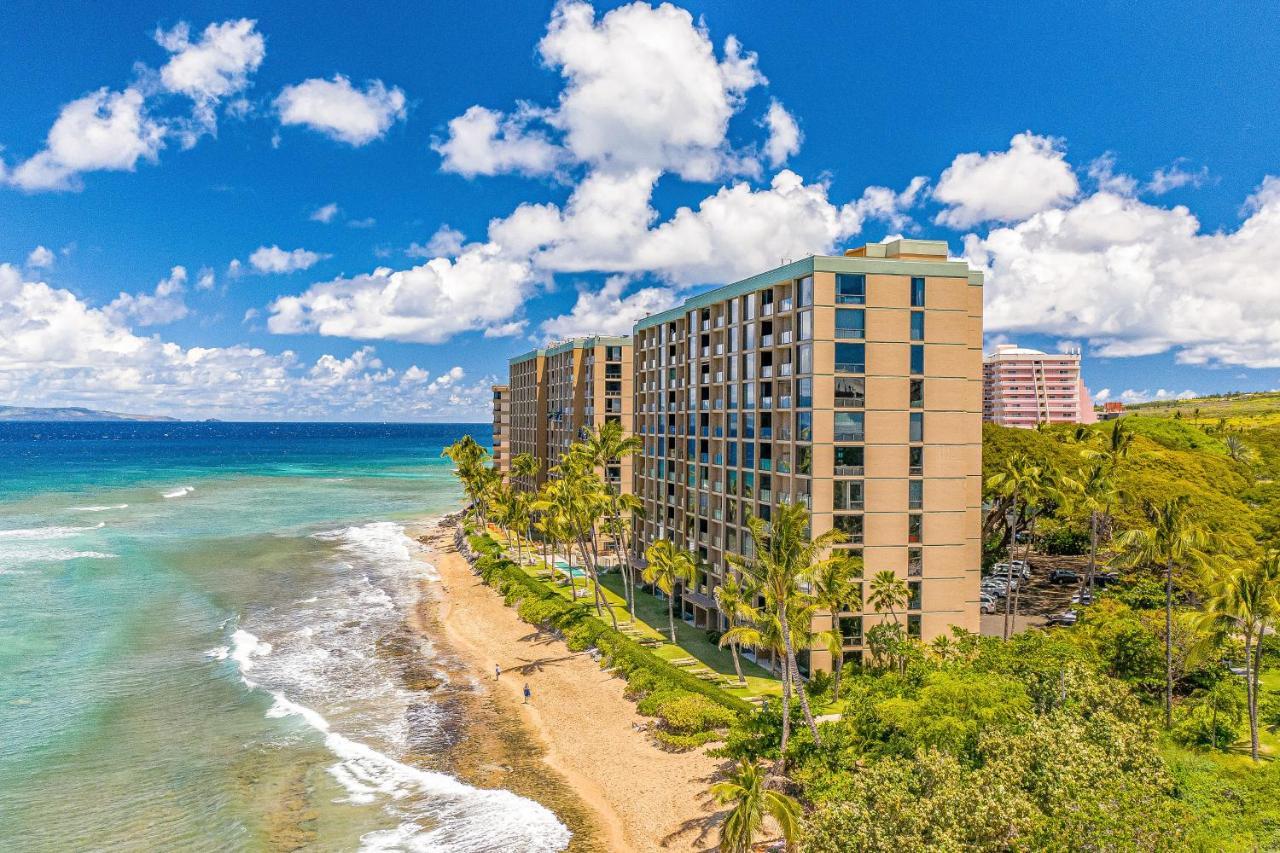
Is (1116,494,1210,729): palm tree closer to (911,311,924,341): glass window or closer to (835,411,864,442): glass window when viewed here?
(911,311,924,341): glass window

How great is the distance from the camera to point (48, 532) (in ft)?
398

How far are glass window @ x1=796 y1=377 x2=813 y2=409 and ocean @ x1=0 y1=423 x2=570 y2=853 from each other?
2740 cm

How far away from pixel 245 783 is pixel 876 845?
33.9 metres

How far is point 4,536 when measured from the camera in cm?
11756

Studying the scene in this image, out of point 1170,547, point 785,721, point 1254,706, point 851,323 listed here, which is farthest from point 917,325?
point 785,721

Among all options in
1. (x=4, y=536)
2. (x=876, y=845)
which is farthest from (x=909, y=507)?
(x=4, y=536)

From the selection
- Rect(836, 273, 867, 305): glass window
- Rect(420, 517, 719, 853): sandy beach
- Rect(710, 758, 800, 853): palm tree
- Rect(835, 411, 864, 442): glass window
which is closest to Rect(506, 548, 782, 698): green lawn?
Rect(420, 517, 719, 853): sandy beach

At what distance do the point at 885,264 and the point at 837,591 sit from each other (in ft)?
65.5

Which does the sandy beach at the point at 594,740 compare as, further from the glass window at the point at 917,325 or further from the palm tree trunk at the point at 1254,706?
the glass window at the point at 917,325

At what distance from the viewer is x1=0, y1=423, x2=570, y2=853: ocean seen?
37.0m

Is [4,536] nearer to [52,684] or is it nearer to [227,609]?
[227,609]

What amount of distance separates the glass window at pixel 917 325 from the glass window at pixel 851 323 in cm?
309

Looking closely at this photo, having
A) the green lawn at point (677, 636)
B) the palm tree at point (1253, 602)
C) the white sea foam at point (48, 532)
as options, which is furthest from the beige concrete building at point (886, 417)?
the white sea foam at point (48, 532)

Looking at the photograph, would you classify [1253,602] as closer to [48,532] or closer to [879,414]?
[879,414]
